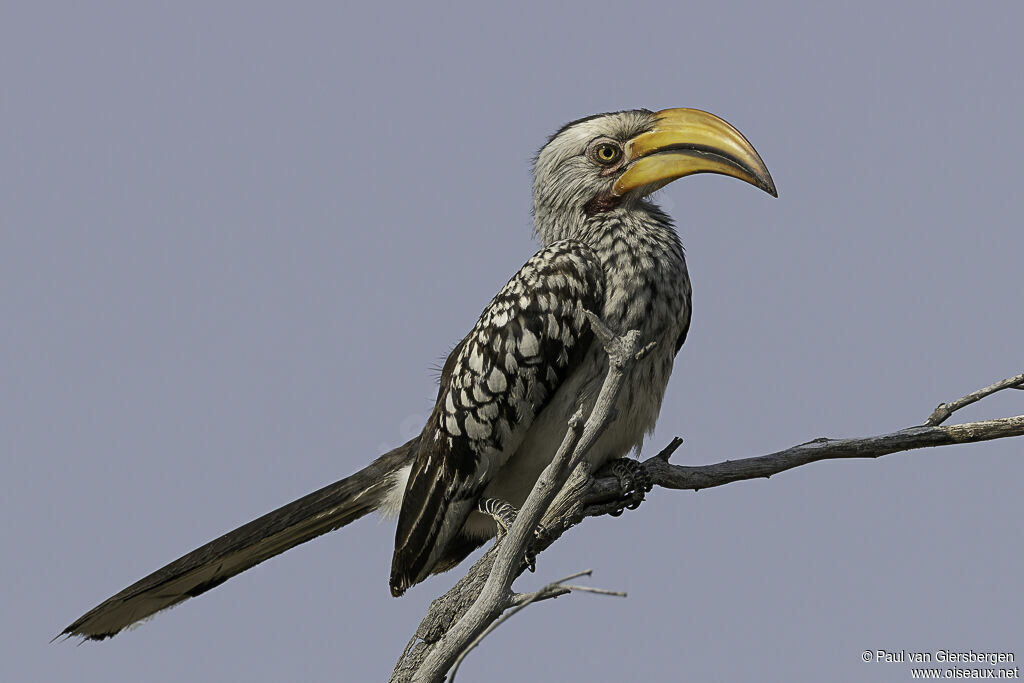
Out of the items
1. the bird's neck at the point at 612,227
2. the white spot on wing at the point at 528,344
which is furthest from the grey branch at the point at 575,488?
the bird's neck at the point at 612,227

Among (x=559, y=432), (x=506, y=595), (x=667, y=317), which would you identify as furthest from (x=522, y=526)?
(x=667, y=317)

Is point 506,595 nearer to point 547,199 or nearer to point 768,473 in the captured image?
point 768,473

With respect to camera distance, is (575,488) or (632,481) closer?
(575,488)

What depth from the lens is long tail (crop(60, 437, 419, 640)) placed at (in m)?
5.04

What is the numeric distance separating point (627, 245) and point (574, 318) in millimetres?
530

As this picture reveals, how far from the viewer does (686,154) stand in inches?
203

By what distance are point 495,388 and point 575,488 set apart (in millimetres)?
715

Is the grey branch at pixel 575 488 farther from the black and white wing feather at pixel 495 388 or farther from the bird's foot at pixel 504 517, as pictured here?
the black and white wing feather at pixel 495 388

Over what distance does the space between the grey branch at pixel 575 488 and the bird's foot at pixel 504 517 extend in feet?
0.09

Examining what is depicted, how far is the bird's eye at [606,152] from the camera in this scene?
5.39 metres

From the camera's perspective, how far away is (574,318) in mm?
4711

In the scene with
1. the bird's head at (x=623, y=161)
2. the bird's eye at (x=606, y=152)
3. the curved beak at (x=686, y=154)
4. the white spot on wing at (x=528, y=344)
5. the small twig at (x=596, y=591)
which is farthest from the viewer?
the bird's eye at (x=606, y=152)

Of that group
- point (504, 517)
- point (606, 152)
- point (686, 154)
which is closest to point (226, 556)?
point (504, 517)

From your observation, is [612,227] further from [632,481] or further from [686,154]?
[632,481]
